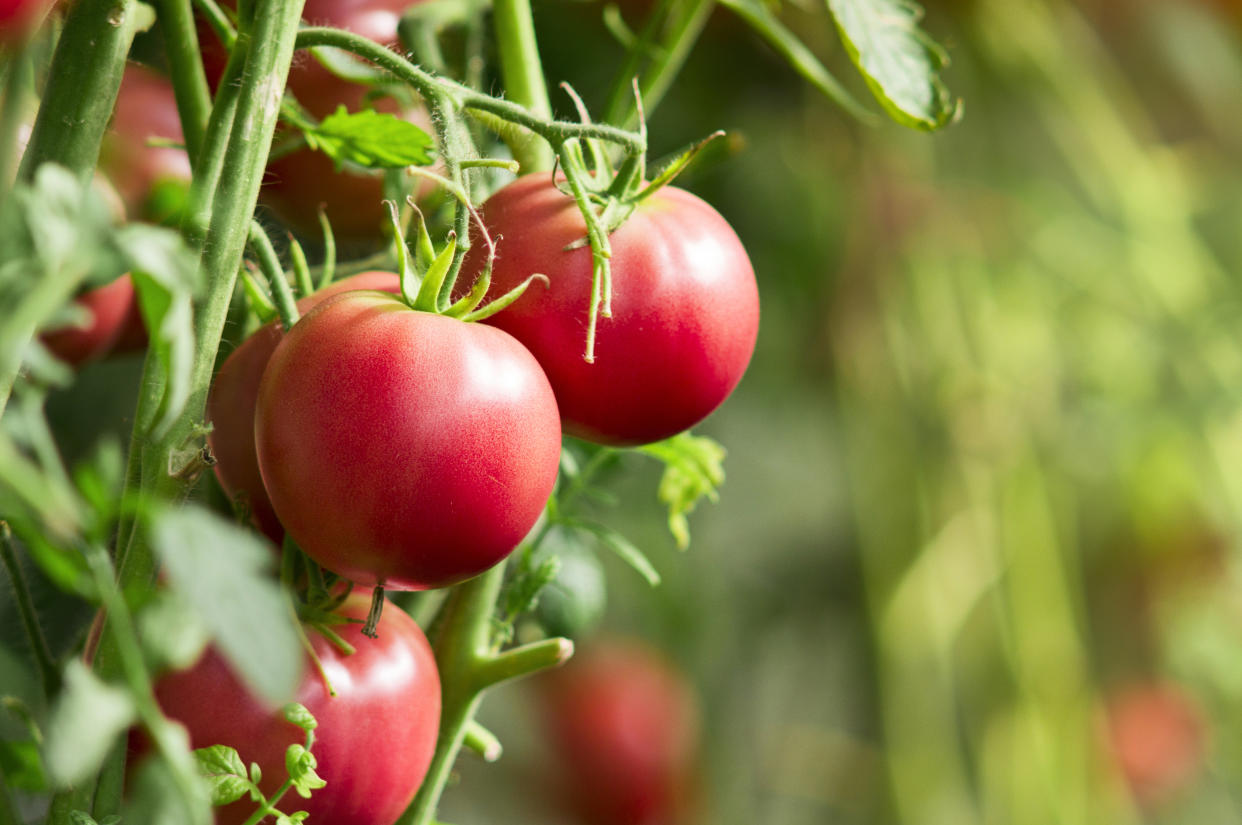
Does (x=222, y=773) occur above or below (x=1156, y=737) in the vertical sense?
above

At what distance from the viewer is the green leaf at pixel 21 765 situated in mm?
188

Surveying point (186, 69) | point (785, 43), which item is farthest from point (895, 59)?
point (186, 69)

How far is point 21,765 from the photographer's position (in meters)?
0.19

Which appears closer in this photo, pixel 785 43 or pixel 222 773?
pixel 222 773

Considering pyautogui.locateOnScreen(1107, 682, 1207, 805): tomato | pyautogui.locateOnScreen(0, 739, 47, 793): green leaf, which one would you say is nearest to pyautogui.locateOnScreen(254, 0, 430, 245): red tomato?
pyautogui.locateOnScreen(0, 739, 47, 793): green leaf

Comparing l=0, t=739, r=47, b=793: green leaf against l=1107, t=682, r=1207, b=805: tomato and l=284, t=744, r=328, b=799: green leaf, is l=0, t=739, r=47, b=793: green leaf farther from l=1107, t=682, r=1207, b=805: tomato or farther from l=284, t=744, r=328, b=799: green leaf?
l=1107, t=682, r=1207, b=805: tomato

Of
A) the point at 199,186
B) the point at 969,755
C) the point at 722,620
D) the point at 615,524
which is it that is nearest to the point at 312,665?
the point at 199,186

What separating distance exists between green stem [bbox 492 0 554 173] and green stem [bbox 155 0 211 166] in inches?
2.7

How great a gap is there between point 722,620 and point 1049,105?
0.50 meters

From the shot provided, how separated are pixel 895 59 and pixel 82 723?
23 cm

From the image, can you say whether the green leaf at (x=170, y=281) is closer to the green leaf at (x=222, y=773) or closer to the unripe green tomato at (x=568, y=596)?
the green leaf at (x=222, y=773)

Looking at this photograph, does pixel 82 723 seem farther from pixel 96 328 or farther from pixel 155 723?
pixel 96 328

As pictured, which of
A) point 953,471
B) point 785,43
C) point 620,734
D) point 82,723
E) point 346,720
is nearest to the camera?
point 82,723

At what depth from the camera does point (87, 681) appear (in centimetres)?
12
